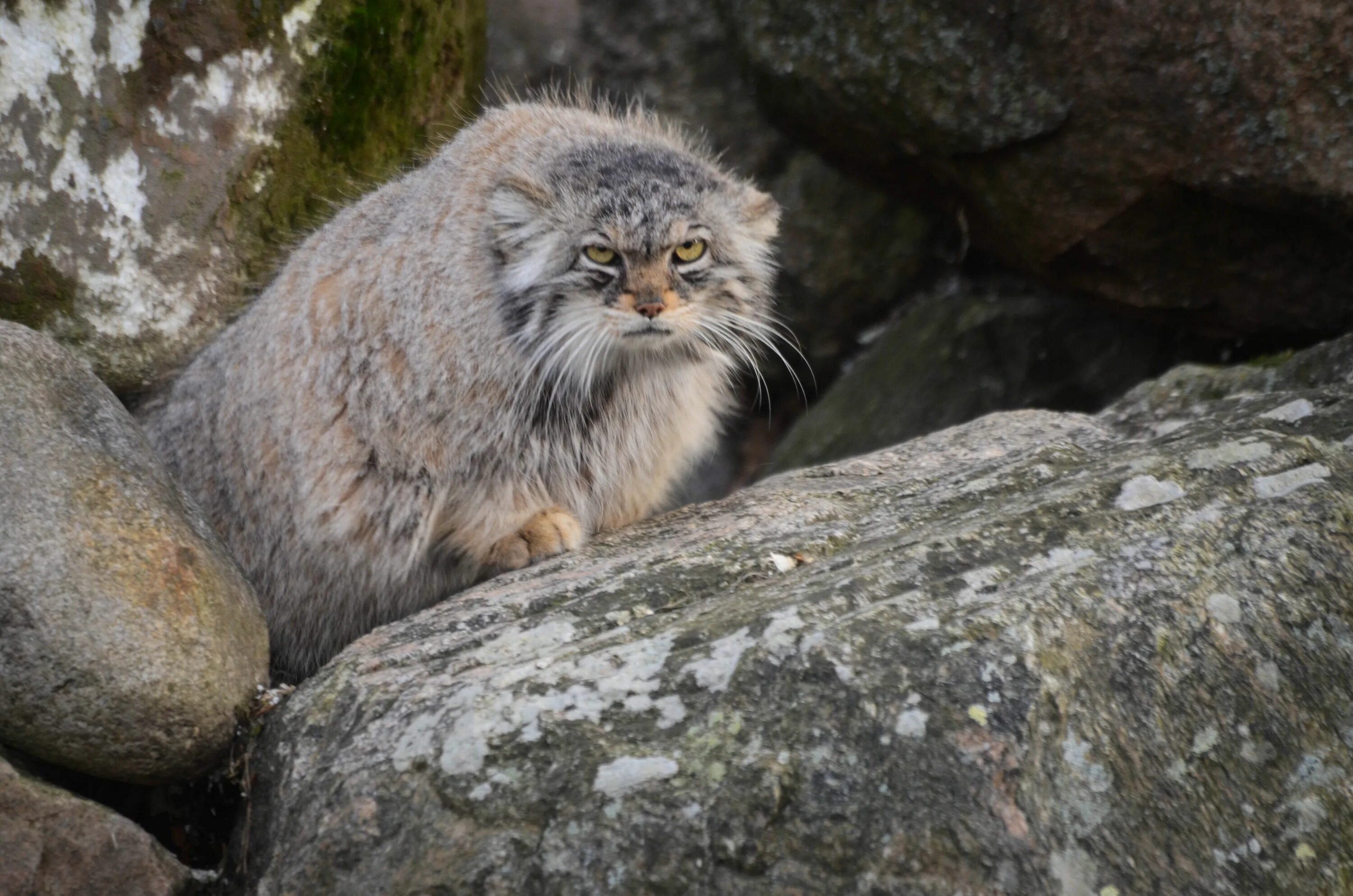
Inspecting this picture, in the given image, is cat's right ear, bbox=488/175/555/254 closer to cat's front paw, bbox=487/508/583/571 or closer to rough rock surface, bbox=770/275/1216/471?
cat's front paw, bbox=487/508/583/571

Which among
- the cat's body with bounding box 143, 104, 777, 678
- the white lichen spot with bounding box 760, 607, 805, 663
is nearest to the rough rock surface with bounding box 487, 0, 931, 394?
the cat's body with bounding box 143, 104, 777, 678

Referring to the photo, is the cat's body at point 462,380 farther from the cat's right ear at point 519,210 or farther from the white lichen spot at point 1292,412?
the white lichen spot at point 1292,412

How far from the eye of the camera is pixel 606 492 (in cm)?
416

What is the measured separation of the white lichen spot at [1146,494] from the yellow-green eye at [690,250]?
1343mm

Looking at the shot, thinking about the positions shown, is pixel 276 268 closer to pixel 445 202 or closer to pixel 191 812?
pixel 445 202

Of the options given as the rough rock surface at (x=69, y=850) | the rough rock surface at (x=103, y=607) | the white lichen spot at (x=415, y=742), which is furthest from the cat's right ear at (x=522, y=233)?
the rough rock surface at (x=69, y=850)

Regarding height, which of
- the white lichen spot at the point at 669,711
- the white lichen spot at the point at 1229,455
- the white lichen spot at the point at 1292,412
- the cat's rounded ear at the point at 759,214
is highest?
the cat's rounded ear at the point at 759,214

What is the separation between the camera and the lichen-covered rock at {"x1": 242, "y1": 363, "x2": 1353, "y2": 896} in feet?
8.34

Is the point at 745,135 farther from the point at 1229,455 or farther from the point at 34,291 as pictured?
the point at 1229,455

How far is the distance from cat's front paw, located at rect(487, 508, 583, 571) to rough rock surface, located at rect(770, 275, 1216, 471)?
2.43m

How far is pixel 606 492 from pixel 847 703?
1596mm

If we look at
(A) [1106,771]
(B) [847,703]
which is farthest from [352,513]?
(A) [1106,771]

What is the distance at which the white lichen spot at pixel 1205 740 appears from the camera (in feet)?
8.75

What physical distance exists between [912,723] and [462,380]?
1.80 m
